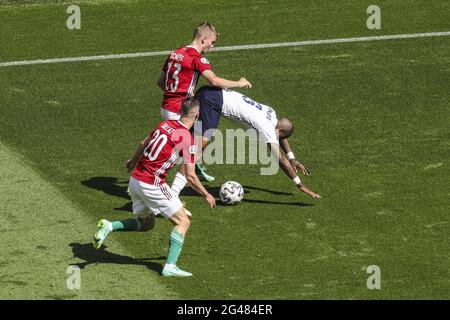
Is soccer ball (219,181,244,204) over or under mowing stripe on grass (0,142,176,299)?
over

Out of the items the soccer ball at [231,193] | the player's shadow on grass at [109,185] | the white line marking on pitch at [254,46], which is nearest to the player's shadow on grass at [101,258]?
the player's shadow on grass at [109,185]

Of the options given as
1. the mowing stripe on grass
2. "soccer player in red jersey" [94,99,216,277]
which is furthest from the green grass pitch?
"soccer player in red jersey" [94,99,216,277]

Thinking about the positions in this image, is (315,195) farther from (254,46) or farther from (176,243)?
(254,46)

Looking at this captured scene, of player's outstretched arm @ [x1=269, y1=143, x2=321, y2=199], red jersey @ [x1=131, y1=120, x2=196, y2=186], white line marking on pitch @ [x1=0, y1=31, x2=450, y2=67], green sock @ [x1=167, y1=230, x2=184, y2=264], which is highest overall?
white line marking on pitch @ [x1=0, y1=31, x2=450, y2=67]

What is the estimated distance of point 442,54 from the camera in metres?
28.3

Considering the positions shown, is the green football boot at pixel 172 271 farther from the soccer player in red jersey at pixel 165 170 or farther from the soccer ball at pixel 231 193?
the soccer ball at pixel 231 193

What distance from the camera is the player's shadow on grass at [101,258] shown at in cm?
1870

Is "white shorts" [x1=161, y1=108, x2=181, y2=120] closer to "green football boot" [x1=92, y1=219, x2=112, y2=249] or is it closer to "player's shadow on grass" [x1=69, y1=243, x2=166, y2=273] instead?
"player's shadow on grass" [x1=69, y1=243, x2=166, y2=273]

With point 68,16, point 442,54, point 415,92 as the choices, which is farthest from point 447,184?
point 68,16

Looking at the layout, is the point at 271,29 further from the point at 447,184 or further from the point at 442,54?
the point at 447,184

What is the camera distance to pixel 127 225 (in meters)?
18.8

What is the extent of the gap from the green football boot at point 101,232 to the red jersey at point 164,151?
854 mm

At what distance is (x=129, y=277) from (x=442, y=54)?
12.6 meters

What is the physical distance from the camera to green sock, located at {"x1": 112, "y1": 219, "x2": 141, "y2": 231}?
61.5 feet
